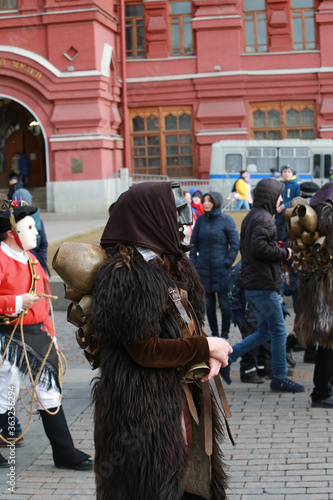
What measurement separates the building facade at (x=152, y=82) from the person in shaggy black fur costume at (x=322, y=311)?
19463 mm

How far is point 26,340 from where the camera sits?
16.8 ft

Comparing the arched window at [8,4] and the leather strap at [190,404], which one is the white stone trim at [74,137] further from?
the leather strap at [190,404]

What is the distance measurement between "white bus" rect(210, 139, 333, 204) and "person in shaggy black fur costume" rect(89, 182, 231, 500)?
930 inches

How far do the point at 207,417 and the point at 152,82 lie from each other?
26284 millimetres

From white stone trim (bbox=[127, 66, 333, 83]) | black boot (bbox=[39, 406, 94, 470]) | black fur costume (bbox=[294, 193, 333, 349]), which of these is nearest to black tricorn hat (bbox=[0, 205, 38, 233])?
black boot (bbox=[39, 406, 94, 470])

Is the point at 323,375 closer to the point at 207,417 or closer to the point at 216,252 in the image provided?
the point at 216,252

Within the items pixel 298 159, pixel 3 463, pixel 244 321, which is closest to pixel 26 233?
pixel 3 463

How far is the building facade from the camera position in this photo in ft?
83.4

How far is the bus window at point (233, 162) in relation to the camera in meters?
26.8

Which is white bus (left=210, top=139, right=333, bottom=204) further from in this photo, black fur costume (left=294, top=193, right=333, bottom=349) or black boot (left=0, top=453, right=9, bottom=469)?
black boot (left=0, top=453, right=9, bottom=469)

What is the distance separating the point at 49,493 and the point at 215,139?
78.7ft

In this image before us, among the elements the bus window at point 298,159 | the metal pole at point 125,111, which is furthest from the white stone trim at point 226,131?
the metal pole at point 125,111

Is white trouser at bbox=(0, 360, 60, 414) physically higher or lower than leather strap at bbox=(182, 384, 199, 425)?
lower

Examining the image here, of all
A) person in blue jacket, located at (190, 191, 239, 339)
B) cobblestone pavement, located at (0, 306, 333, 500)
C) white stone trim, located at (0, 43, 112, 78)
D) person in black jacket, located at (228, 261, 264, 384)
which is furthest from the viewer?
white stone trim, located at (0, 43, 112, 78)
